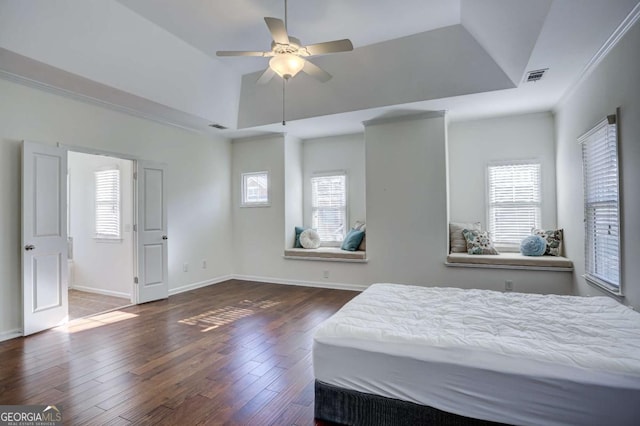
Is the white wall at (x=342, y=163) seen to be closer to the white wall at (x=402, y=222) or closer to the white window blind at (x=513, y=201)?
the white wall at (x=402, y=222)

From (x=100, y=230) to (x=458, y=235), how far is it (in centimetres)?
577

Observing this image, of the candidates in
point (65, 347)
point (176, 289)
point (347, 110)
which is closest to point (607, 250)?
point (347, 110)

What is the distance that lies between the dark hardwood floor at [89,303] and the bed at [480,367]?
3.85 meters

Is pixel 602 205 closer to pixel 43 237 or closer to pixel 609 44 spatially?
pixel 609 44

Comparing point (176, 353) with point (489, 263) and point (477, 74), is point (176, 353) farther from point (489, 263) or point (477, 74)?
point (477, 74)

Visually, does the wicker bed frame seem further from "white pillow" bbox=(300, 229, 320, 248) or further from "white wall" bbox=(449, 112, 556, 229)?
"white wall" bbox=(449, 112, 556, 229)

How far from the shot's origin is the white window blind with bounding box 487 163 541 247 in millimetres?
4914

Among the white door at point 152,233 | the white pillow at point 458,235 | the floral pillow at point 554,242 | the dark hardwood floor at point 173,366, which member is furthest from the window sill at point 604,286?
the white door at point 152,233

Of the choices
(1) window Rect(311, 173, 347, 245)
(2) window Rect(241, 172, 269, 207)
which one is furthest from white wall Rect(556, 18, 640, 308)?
(2) window Rect(241, 172, 269, 207)

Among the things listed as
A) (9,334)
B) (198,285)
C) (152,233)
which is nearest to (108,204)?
(152,233)

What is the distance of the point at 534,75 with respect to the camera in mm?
3510

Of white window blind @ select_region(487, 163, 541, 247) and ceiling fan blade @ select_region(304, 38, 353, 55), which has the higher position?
ceiling fan blade @ select_region(304, 38, 353, 55)

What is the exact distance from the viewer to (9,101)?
11.1 ft

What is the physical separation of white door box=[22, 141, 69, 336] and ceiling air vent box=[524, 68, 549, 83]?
17.4 ft
